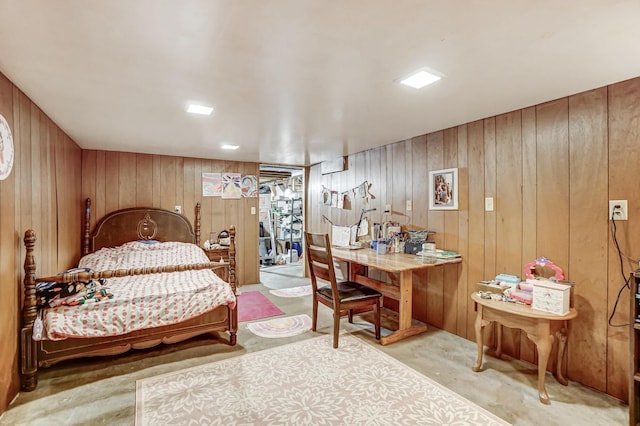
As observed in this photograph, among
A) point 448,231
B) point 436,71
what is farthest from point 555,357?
point 436,71

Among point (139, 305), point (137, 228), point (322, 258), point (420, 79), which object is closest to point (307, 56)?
point (420, 79)

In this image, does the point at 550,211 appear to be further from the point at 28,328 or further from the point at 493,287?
the point at 28,328

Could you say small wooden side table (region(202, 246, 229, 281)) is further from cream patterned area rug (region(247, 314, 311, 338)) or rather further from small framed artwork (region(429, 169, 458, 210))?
small framed artwork (region(429, 169, 458, 210))

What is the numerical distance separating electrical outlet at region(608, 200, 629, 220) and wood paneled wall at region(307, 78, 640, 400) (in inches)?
1.4

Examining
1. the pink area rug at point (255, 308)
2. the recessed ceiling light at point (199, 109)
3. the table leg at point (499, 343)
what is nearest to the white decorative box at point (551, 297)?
the table leg at point (499, 343)

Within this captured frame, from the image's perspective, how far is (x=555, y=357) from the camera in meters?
2.32

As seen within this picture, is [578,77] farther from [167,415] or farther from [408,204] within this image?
[167,415]

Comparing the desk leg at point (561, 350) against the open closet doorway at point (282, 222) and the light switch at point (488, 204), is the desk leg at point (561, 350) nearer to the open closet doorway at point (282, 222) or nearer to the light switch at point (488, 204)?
the light switch at point (488, 204)

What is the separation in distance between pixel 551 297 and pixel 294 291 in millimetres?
3320

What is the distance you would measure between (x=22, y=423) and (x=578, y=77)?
12.8 feet

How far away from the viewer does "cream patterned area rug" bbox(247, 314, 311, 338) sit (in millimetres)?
3096

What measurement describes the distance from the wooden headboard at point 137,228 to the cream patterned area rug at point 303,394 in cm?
251

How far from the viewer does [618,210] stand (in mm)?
2020

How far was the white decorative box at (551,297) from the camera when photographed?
2.00 metres
